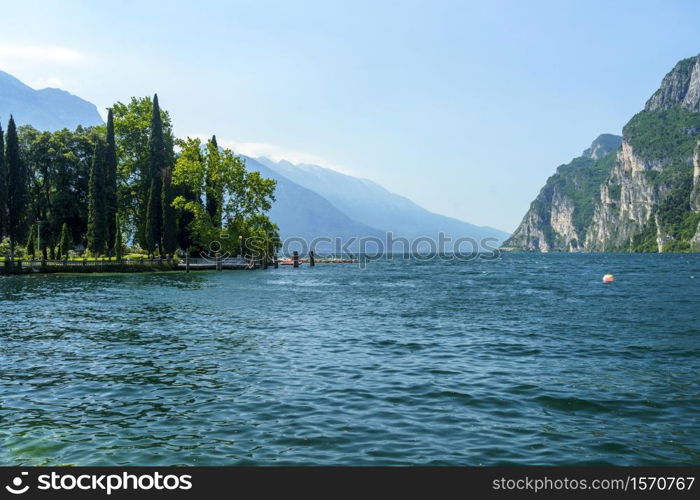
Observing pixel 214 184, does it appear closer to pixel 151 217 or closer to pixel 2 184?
pixel 151 217

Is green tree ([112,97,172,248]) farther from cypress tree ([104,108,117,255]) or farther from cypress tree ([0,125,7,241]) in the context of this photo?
cypress tree ([0,125,7,241])

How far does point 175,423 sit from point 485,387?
25.9 feet

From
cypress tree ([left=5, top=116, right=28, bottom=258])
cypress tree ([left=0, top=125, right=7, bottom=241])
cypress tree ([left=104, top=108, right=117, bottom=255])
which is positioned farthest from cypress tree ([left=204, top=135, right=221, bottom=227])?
cypress tree ([left=0, top=125, right=7, bottom=241])

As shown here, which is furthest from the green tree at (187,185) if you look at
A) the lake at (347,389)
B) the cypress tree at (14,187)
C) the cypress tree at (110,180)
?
the lake at (347,389)

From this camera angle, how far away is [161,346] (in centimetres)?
2134

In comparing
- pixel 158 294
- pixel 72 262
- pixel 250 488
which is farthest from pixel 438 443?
pixel 72 262

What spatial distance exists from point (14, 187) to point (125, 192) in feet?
56.9

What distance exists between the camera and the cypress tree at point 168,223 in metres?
79.5

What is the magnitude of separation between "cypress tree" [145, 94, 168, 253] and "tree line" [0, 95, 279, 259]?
143 mm

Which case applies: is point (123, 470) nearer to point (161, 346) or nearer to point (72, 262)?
point (161, 346)

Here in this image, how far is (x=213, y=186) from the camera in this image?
88750 millimetres

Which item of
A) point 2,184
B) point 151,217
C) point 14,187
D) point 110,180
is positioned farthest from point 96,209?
point 2,184

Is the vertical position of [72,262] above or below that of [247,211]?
below

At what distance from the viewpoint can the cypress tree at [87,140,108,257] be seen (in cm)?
7431
